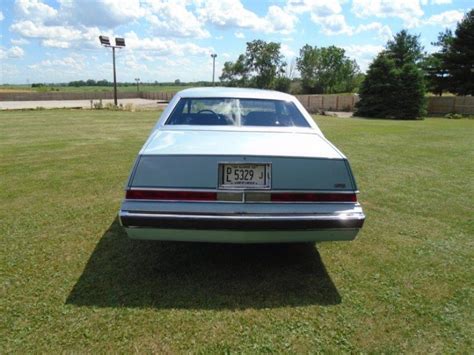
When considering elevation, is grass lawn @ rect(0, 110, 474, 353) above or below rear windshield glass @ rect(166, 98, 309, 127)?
below

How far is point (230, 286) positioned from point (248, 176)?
94 cm

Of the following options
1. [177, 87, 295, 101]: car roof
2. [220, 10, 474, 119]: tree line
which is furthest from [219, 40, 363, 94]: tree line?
[177, 87, 295, 101]: car roof

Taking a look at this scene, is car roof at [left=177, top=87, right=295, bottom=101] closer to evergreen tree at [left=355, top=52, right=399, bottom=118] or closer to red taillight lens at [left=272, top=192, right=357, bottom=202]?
red taillight lens at [left=272, top=192, right=357, bottom=202]

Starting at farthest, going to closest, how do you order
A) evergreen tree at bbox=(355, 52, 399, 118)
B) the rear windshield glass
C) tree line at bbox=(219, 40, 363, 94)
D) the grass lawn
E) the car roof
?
1. tree line at bbox=(219, 40, 363, 94)
2. evergreen tree at bbox=(355, 52, 399, 118)
3. the car roof
4. the rear windshield glass
5. the grass lawn

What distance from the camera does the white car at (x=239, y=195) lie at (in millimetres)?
2750

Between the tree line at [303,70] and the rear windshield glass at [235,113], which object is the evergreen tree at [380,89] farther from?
the tree line at [303,70]

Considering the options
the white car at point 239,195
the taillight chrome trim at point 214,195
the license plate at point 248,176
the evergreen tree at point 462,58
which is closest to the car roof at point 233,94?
the white car at point 239,195

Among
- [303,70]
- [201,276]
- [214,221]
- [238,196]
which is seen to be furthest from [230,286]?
[303,70]

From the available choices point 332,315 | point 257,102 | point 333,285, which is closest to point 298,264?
point 333,285

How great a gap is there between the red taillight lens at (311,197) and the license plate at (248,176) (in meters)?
0.13

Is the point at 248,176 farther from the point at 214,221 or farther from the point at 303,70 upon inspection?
the point at 303,70

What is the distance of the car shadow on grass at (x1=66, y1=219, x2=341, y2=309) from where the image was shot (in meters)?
2.81

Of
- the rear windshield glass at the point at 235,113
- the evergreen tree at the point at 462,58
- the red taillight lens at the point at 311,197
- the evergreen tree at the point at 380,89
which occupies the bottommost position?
the red taillight lens at the point at 311,197

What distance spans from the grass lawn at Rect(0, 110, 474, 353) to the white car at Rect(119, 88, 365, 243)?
49 centimetres
